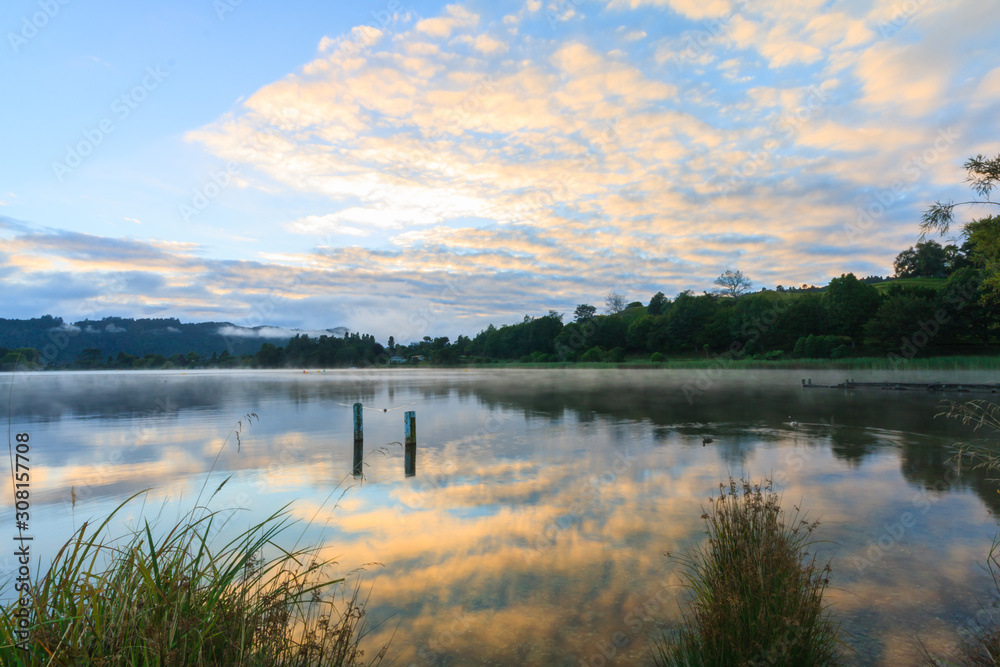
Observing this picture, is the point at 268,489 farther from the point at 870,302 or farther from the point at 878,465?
the point at 870,302

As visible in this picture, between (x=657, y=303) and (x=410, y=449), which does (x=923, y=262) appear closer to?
(x=657, y=303)

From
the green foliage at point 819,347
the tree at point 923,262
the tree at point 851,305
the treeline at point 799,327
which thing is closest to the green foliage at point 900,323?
the treeline at point 799,327

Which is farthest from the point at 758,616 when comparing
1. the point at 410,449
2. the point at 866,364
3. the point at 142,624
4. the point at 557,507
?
the point at 866,364

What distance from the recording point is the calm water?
5090 millimetres

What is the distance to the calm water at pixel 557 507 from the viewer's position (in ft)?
16.7

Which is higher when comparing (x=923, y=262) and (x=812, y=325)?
(x=923, y=262)

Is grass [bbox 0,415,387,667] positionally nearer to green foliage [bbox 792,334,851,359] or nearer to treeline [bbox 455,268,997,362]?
treeline [bbox 455,268,997,362]

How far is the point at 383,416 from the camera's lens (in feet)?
76.8

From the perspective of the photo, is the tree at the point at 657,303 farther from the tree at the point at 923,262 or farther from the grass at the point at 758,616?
the grass at the point at 758,616

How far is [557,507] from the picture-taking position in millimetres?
9000

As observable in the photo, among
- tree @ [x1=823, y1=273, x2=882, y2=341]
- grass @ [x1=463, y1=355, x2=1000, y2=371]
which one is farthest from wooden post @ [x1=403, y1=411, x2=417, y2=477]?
tree @ [x1=823, y1=273, x2=882, y2=341]

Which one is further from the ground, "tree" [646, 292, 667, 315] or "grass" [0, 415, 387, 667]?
"tree" [646, 292, 667, 315]

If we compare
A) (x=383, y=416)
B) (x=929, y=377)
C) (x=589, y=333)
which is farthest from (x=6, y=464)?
(x=589, y=333)

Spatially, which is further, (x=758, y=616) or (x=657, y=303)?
(x=657, y=303)
